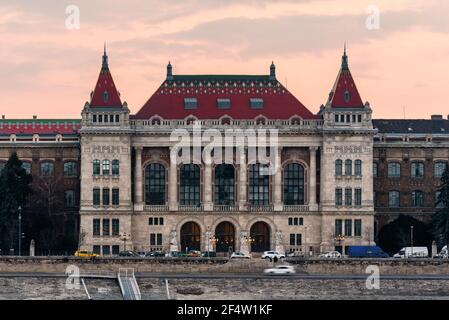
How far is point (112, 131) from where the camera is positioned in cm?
13638

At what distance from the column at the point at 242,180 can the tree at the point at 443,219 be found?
747 inches

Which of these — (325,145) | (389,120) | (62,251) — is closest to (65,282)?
(62,251)

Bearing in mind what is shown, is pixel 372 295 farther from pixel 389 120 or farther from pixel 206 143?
pixel 389 120

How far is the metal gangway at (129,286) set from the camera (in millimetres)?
95750

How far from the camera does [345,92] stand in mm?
139125

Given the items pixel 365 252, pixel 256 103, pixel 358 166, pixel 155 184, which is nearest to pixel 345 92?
pixel 358 166

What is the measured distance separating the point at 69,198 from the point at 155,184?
1242 cm

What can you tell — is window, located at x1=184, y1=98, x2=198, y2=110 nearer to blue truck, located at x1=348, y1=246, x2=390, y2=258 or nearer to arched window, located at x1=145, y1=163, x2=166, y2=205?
arched window, located at x1=145, y1=163, x2=166, y2=205

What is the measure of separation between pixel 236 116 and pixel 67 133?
21.7 m

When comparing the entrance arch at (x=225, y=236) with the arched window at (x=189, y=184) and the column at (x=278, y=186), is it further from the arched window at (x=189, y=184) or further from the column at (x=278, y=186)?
the column at (x=278, y=186)

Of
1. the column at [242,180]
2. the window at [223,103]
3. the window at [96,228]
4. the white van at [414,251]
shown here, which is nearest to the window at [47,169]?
the window at [96,228]

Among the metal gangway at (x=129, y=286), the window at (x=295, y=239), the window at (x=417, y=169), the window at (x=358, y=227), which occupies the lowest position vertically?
the metal gangway at (x=129, y=286)

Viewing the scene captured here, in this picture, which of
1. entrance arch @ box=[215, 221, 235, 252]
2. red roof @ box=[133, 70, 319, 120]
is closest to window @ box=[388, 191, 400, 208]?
red roof @ box=[133, 70, 319, 120]

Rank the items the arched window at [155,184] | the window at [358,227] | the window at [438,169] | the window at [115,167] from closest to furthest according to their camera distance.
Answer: the window at [115,167] → the window at [358,227] → the arched window at [155,184] → the window at [438,169]
